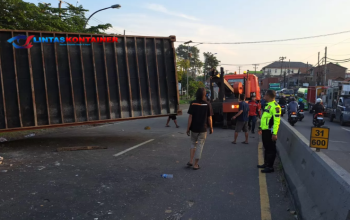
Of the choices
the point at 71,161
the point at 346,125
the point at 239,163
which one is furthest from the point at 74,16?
the point at 346,125

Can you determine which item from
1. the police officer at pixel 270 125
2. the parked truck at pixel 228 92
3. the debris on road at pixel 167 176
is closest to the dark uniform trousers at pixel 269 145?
the police officer at pixel 270 125

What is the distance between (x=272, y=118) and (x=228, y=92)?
902 centimetres

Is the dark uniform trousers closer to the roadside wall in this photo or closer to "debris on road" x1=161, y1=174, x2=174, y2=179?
the roadside wall

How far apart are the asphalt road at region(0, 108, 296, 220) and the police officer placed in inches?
14.3

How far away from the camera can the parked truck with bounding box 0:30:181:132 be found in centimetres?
802

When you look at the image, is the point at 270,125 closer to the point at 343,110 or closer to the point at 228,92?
the point at 228,92

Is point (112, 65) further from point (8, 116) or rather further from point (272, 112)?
point (272, 112)

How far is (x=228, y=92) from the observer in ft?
48.9

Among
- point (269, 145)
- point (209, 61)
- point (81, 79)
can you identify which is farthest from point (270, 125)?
point (209, 61)

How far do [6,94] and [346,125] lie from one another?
697 inches

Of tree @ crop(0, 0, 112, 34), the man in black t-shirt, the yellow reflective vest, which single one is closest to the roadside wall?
the yellow reflective vest

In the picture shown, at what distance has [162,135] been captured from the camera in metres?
11.3

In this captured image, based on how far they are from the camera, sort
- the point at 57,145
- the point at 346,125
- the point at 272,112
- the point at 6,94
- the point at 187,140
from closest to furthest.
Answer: the point at 272,112
the point at 6,94
the point at 57,145
the point at 187,140
the point at 346,125

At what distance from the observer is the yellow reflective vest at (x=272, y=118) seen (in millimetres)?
Answer: 5941
